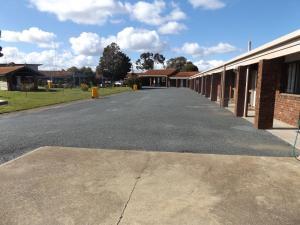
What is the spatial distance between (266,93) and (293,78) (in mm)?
2459

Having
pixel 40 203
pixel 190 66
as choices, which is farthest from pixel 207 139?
pixel 190 66

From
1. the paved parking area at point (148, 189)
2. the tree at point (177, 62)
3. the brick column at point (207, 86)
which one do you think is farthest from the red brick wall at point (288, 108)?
the tree at point (177, 62)

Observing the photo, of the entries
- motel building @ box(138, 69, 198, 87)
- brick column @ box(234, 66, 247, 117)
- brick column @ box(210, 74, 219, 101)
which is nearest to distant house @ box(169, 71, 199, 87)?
motel building @ box(138, 69, 198, 87)

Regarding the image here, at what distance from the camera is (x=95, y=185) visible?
4770 mm

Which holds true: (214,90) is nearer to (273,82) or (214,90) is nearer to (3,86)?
(273,82)

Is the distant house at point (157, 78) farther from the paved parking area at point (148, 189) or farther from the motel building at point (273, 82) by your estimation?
the paved parking area at point (148, 189)

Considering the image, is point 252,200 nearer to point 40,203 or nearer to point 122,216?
point 122,216

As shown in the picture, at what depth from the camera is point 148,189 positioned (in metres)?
4.61

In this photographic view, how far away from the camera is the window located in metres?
11.2

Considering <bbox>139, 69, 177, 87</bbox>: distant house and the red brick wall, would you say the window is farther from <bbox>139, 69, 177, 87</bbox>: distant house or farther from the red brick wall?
<bbox>139, 69, 177, 87</bbox>: distant house

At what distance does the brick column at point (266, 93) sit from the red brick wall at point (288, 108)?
1.12 meters

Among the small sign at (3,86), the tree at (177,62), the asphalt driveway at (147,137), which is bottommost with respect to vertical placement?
the asphalt driveway at (147,137)

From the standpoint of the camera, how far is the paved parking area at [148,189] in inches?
147

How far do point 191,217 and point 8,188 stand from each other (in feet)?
10.1
